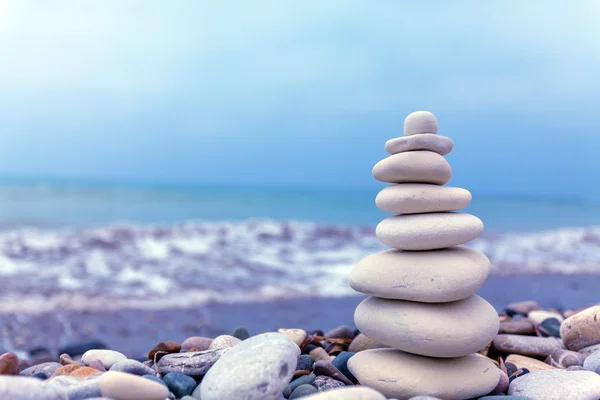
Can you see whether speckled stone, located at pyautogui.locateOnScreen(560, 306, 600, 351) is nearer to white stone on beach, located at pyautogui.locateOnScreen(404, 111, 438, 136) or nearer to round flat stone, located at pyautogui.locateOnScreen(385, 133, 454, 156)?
round flat stone, located at pyautogui.locateOnScreen(385, 133, 454, 156)

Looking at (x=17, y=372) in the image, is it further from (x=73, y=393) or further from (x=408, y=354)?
(x=408, y=354)

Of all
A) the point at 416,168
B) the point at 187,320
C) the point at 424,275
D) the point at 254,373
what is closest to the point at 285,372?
the point at 254,373

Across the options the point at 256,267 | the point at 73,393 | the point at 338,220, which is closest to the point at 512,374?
the point at 73,393

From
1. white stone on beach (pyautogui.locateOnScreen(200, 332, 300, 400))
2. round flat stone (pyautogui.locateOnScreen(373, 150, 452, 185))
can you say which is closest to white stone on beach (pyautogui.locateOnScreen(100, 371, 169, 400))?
white stone on beach (pyautogui.locateOnScreen(200, 332, 300, 400))

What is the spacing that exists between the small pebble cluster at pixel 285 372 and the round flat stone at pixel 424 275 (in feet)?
1.61

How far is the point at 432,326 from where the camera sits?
2873 millimetres

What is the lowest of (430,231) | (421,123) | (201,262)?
→ (201,262)

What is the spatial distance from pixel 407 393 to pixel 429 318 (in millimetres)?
477

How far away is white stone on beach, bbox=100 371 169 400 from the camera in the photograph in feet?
8.21

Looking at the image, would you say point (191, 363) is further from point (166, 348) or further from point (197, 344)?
point (197, 344)

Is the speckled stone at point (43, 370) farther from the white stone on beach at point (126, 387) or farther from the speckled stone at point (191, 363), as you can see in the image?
the white stone on beach at point (126, 387)

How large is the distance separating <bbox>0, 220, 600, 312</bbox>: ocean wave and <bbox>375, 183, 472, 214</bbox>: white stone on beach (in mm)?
6530

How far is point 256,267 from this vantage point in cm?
1227

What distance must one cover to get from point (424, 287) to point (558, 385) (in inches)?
43.0
